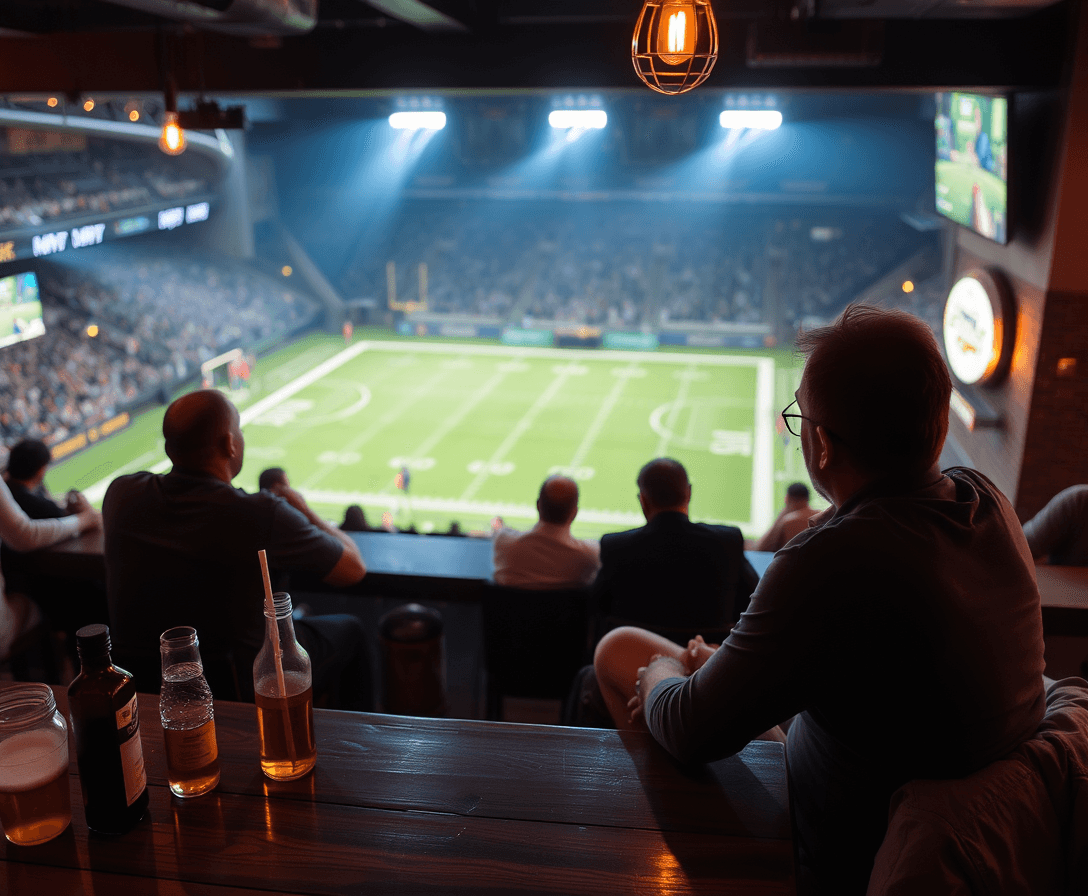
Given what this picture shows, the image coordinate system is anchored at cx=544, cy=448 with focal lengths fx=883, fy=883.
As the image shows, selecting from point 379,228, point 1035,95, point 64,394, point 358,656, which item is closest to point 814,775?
point 358,656

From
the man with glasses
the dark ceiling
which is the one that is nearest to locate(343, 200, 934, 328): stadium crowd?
the dark ceiling

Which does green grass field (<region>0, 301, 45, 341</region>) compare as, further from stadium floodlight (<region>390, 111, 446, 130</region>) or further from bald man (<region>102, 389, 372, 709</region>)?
bald man (<region>102, 389, 372, 709</region>)

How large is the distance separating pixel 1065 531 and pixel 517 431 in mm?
15873

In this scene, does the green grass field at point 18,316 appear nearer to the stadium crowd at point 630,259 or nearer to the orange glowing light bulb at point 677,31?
the stadium crowd at point 630,259

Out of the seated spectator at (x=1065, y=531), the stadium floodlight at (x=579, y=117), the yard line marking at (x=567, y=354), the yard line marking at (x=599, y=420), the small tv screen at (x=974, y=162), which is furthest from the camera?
the yard line marking at (x=567, y=354)

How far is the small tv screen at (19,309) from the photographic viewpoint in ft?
60.5

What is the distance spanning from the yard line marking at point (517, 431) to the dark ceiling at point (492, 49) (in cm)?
867

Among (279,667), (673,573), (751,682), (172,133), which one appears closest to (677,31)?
(673,573)

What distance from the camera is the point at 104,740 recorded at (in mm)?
1488

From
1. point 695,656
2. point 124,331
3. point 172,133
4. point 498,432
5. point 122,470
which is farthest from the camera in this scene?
point 124,331

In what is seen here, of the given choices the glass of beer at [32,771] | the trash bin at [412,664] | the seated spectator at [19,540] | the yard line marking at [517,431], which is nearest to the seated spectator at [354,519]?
the seated spectator at [19,540]

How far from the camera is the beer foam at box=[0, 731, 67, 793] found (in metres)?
1.46

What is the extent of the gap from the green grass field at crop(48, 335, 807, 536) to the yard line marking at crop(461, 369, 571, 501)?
0.05 metres

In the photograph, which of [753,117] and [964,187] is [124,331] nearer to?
[753,117]
